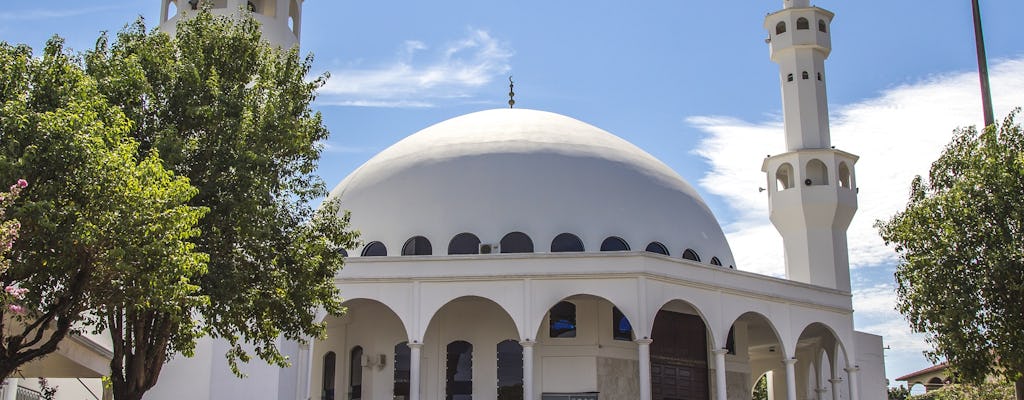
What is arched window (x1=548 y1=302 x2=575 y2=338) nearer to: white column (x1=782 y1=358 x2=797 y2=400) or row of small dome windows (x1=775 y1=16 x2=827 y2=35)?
white column (x1=782 y1=358 x2=797 y2=400)

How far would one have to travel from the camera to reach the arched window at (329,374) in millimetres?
28438

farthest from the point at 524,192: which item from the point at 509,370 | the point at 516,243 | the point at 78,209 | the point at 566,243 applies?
the point at 78,209

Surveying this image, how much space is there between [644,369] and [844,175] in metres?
13.0

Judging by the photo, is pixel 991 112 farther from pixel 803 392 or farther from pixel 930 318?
pixel 803 392

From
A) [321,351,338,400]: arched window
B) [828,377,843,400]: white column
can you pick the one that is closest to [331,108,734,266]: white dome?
[321,351,338,400]: arched window

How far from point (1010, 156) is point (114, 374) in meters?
13.7

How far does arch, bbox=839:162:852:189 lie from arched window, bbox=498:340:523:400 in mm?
12817

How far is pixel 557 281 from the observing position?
2491cm

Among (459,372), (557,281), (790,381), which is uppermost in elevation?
(557,281)

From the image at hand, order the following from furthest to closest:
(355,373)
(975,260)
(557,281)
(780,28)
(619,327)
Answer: (780,28) < (355,373) < (619,327) < (557,281) < (975,260)

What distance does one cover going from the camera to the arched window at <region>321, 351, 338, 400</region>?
28.4 meters

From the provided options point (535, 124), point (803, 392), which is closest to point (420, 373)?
point (535, 124)

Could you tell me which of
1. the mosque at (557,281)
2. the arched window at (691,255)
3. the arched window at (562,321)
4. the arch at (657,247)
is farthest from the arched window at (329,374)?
the arched window at (691,255)

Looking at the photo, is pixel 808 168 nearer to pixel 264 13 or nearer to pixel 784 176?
pixel 784 176
